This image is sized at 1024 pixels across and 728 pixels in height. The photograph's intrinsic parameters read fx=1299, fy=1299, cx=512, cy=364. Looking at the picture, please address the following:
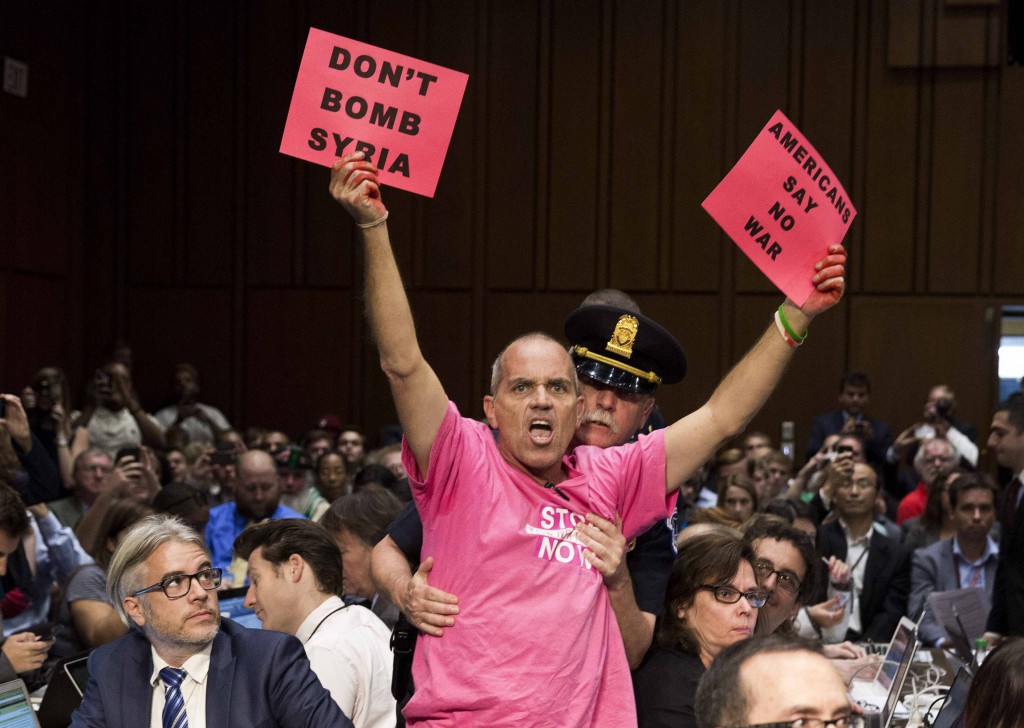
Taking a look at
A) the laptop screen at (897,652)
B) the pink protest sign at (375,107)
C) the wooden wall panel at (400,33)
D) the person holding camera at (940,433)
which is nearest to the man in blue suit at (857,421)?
the person holding camera at (940,433)

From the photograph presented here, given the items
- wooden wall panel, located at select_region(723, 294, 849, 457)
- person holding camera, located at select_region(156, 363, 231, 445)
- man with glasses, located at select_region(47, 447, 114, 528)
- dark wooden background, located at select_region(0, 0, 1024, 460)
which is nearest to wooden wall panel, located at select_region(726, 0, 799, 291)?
dark wooden background, located at select_region(0, 0, 1024, 460)

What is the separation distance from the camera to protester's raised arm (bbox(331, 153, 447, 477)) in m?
2.06

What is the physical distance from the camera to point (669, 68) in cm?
1041

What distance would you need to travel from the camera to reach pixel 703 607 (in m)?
2.75

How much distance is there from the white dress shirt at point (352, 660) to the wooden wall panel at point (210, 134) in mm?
7856

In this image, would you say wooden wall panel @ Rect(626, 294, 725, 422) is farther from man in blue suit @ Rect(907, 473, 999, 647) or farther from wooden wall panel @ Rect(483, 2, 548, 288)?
man in blue suit @ Rect(907, 473, 999, 647)

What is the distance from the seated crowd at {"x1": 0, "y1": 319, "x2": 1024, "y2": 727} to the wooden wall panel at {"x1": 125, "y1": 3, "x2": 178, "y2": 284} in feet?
10.6

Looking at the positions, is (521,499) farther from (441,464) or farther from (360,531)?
(360,531)

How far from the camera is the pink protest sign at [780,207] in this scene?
7.89ft

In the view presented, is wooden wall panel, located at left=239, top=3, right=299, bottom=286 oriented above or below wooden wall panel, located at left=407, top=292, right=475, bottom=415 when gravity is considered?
above

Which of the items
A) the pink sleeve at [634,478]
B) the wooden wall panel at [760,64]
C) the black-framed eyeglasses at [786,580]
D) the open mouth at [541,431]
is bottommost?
the black-framed eyeglasses at [786,580]

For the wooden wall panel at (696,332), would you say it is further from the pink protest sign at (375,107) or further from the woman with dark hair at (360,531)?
the pink protest sign at (375,107)

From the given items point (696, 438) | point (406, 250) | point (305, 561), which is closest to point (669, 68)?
point (406, 250)

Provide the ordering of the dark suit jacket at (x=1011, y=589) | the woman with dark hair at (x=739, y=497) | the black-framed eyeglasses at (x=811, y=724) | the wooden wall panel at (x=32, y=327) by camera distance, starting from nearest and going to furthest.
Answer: the black-framed eyeglasses at (x=811, y=724)
the dark suit jacket at (x=1011, y=589)
the woman with dark hair at (x=739, y=497)
the wooden wall panel at (x=32, y=327)
